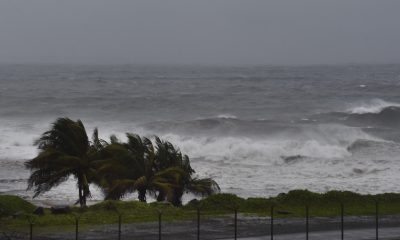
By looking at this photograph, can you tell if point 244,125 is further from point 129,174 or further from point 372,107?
point 129,174

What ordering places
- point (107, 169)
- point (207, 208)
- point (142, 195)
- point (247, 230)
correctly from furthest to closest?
point (142, 195), point (107, 169), point (207, 208), point (247, 230)

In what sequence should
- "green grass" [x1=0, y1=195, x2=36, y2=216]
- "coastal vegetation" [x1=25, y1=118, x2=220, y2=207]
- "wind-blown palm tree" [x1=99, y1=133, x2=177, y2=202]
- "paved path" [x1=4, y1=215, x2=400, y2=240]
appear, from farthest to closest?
1. "coastal vegetation" [x1=25, y1=118, x2=220, y2=207]
2. "wind-blown palm tree" [x1=99, y1=133, x2=177, y2=202]
3. "green grass" [x1=0, y1=195, x2=36, y2=216]
4. "paved path" [x1=4, y1=215, x2=400, y2=240]

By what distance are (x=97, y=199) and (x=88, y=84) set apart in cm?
9625

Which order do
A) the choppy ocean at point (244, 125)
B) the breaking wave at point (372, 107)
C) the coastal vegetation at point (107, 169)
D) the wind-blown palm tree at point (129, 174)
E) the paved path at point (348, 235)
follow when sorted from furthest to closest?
the breaking wave at point (372, 107) → the choppy ocean at point (244, 125) → the coastal vegetation at point (107, 169) → the wind-blown palm tree at point (129, 174) → the paved path at point (348, 235)

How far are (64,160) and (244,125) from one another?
4442 centimetres

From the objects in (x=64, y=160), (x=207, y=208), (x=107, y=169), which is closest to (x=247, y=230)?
(x=207, y=208)

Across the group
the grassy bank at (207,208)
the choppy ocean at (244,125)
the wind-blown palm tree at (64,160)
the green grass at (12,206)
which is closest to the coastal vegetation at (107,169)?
the wind-blown palm tree at (64,160)

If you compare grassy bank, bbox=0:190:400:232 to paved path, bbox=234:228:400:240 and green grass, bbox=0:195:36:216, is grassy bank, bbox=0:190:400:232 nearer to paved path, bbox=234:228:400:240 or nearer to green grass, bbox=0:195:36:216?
green grass, bbox=0:195:36:216

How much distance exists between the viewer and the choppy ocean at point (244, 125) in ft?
133

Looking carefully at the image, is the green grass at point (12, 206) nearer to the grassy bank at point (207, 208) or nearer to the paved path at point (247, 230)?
the grassy bank at point (207, 208)

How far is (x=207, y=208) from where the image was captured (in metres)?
25.7

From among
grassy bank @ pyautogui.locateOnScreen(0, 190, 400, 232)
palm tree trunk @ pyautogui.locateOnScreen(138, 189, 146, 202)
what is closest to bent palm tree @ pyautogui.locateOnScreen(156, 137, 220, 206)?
palm tree trunk @ pyautogui.locateOnScreen(138, 189, 146, 202)

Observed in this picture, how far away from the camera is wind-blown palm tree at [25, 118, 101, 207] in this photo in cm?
2756

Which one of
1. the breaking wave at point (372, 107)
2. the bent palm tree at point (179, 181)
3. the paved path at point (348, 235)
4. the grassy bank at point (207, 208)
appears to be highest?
the breaking wave at point (372, 107)
